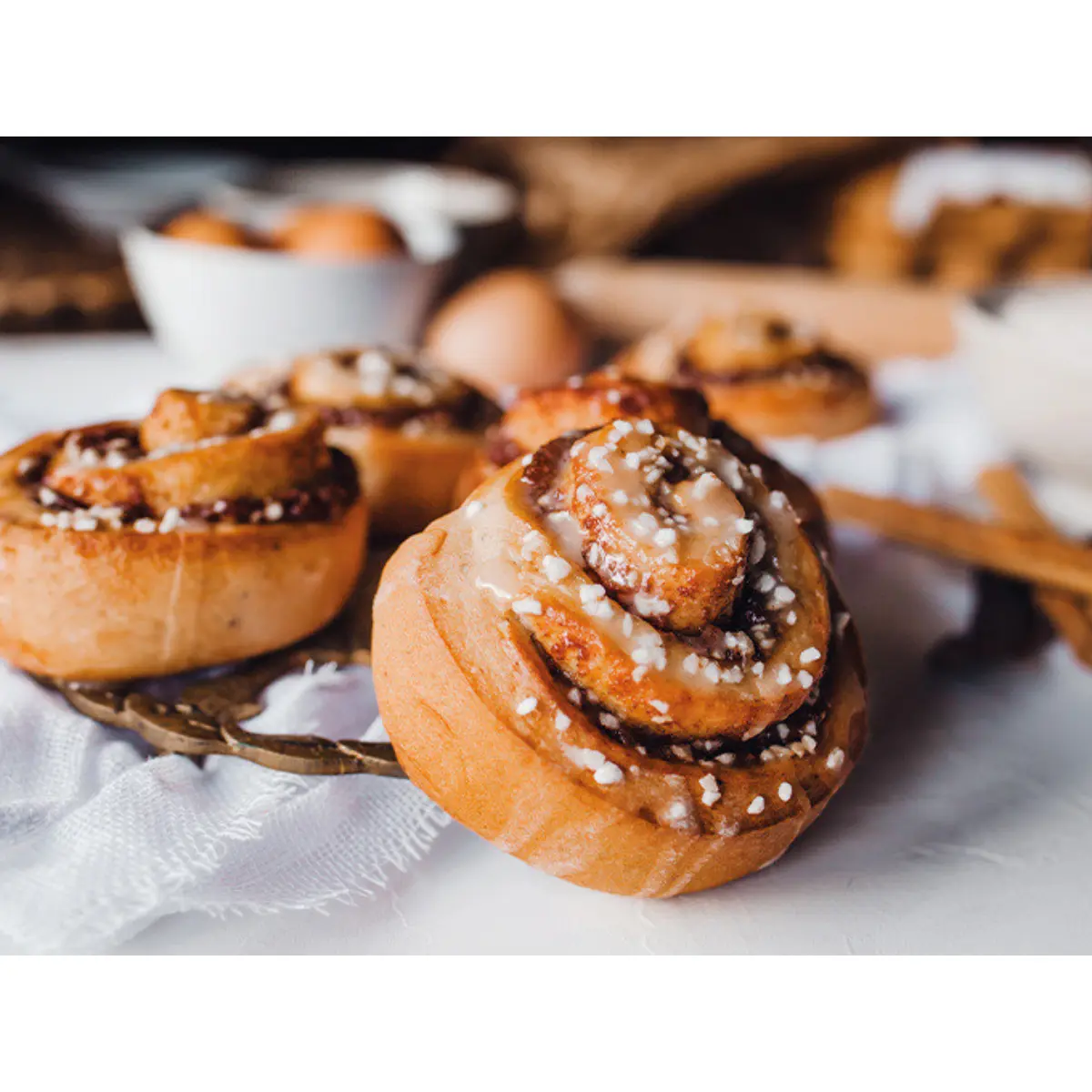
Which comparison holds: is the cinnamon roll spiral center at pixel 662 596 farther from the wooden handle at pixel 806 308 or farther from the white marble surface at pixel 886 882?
the wooden handle at pixel 806 308

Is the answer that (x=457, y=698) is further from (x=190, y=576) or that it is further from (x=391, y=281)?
(x=391, y=281)

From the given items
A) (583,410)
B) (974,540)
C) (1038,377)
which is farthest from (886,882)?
(1038,377)

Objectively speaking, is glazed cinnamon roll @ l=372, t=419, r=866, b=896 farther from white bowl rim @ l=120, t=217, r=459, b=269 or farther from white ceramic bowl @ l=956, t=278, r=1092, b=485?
white bowl rim @ l=120, t=217, r=459, b=269

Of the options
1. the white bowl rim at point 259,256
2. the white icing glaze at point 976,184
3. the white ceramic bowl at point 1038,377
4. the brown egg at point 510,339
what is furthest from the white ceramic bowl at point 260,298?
the white icing glaze at point 976,184

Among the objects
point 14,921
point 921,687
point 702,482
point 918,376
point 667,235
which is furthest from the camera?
point 667,235

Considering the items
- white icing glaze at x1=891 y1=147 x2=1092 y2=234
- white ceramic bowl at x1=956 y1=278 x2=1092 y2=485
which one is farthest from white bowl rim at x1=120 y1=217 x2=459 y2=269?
white icing glaze at x1=891 y1=147 x2=1092 y2=234

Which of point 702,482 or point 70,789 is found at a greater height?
point 702,482
